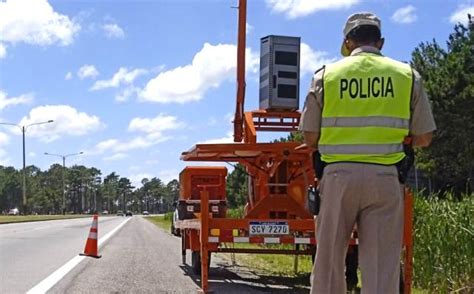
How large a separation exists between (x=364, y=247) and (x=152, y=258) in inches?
529

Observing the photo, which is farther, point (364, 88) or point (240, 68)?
point (240, 68)

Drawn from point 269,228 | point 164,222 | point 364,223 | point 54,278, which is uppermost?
point 364,223

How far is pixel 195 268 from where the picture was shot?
42.3 ft

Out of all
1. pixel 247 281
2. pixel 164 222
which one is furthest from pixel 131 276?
pixel 164 222

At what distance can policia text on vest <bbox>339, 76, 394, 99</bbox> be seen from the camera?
398 centimetres

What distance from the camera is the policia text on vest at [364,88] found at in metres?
3.98

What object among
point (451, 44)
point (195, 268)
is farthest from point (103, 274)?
point (451, 44)

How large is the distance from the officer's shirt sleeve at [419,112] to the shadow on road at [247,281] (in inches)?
268

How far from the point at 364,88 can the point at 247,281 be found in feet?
28.7

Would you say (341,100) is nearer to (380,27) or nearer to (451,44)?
(380,27)

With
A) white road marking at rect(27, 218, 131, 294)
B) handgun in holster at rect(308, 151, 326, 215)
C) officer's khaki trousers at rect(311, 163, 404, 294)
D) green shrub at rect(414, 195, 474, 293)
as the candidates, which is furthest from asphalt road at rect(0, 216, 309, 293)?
officer's khaki trousers at rect(311, 163, 404, 294)

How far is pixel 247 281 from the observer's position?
40.3 ft

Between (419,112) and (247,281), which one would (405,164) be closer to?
(419,112)

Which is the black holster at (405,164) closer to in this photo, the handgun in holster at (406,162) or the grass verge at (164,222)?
the handgun in holster at (406,162)
